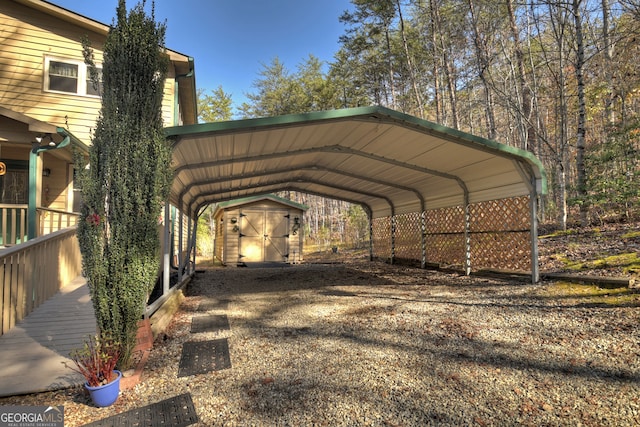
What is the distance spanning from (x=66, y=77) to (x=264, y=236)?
847cm

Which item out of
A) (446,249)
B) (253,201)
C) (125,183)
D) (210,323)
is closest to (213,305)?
(210,323)

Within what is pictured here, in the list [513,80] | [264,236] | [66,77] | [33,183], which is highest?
[513,80]

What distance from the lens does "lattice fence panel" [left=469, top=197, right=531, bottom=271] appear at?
22.2 ft

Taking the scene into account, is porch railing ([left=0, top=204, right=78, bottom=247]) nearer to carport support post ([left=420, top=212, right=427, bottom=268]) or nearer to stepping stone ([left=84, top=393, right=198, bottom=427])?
stepping stone ([left=84, top=393, right=198, bottom=427])

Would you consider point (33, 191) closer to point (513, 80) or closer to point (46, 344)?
point (46, 344)

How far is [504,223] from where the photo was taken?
717cm

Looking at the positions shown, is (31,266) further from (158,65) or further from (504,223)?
(504,223)

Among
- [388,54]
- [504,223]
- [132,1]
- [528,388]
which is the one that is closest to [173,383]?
[528,388]

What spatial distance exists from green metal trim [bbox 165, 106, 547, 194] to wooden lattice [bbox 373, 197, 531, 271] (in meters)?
1.15

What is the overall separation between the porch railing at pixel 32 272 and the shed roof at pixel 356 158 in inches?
80.9

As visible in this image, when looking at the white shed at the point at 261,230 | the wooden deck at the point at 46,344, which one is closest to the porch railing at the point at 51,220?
the wooden deck at the point at 46,344

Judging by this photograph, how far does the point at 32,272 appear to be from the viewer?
179 inches

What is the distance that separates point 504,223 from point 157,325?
6751 mm

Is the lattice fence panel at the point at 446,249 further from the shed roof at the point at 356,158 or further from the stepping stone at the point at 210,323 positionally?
the stepping stone at the point at 210,323
